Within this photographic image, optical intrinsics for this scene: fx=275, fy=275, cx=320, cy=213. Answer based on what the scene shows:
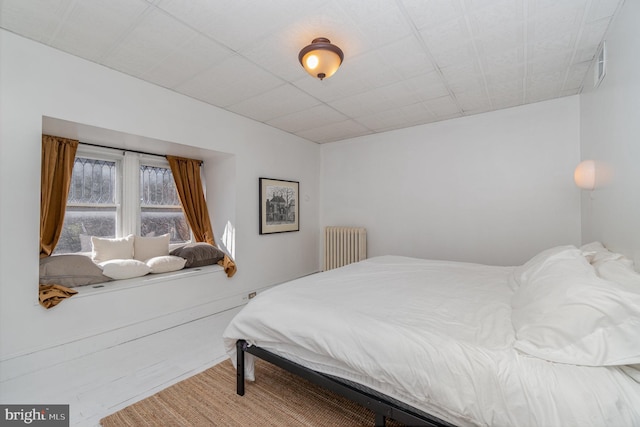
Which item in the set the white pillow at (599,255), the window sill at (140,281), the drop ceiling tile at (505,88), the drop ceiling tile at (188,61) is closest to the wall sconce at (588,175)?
the white pillow at (599,255)

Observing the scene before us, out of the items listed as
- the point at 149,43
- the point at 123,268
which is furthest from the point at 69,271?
the point at 149,43

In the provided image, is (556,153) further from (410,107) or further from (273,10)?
(273,10)

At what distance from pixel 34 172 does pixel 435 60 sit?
135 inches

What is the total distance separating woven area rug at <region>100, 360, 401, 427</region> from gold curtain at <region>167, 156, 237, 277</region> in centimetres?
177

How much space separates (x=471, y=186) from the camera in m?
3.68

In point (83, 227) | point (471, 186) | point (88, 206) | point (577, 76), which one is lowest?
point (83, 227)

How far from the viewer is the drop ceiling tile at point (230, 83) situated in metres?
2.52

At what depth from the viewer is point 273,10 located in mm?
1823

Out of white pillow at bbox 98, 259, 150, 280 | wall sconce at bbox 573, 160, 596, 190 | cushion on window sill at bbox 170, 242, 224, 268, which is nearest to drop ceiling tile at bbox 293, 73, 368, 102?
wall sconce at bbox 573, 160, 596, 190

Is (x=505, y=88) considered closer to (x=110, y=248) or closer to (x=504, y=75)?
(x=504, y=75)

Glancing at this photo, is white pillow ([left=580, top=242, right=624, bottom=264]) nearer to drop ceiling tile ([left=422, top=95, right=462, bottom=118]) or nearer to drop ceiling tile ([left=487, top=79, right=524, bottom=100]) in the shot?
drop ceiling tile ([left=487, top=79, right=524, bottom=100])

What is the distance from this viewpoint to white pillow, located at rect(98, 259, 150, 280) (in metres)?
2.77

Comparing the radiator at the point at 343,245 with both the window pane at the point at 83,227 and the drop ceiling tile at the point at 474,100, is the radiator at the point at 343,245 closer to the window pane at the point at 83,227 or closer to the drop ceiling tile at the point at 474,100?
the drop ceiling tile at the point at 474,100

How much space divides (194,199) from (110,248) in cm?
114
